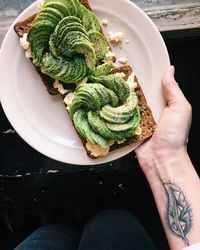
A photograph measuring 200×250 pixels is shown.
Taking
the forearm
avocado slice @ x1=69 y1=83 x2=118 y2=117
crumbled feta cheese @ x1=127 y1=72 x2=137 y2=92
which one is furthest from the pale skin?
avocado slice @ x1=69 y1=83 x2=118 y2=117

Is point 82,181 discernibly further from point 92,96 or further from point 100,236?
point 92,96

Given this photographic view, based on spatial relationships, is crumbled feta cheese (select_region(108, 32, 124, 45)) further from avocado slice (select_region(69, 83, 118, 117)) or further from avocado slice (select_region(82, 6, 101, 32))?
avocado slice (select_region(69, 83, 118, 117))

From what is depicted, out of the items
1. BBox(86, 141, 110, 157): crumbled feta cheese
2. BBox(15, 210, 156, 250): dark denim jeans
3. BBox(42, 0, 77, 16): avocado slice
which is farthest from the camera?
BBox(15, 210, 156, 250): dark denim jeans

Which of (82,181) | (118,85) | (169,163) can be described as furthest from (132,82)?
(82,181)

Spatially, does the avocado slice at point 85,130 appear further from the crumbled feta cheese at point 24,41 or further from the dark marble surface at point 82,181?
the dark marble surface at point 82,181

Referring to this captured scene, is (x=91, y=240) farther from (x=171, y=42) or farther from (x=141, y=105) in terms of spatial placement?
(x=171, y=42)

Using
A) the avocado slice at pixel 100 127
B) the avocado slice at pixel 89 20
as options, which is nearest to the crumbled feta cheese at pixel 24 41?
the avocado slice at pixel 89 20

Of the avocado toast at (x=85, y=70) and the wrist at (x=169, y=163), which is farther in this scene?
the wrist at (x=169, y=163)
